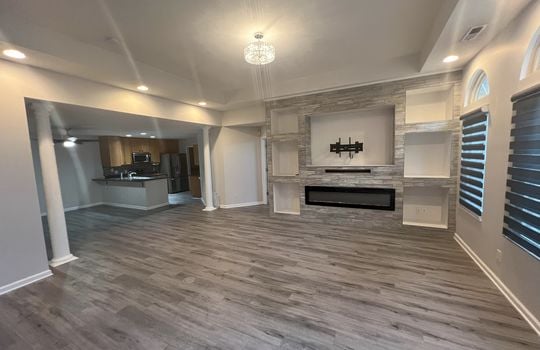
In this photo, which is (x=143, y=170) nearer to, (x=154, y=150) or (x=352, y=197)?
(x=154, y=150)

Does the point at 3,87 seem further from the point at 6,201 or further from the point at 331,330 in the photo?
the point at 331,330

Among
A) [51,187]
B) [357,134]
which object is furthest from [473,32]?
[51,187]

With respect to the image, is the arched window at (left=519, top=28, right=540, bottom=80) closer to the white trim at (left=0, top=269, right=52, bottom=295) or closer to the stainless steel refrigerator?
the white trim at (left=0, top=269, right=52, bottom=295)

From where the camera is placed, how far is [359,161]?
475 cm

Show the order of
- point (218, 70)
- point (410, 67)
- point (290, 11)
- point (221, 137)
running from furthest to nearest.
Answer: point (221, 137), point (218, 70), point (410, 67), point (290, 11)

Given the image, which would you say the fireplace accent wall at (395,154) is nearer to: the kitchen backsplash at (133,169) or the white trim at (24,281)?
the white trim at (24,281)

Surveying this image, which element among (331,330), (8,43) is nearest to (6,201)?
(8,43)

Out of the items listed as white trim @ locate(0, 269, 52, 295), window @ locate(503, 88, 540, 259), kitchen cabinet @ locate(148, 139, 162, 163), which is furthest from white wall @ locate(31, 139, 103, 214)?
window @ locate(503, 88, 540, 259)

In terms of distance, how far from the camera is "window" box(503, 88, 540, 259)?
6.03ft

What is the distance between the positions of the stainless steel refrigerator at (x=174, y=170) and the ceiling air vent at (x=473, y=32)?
9.72 meters

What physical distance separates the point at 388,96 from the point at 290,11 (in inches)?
104

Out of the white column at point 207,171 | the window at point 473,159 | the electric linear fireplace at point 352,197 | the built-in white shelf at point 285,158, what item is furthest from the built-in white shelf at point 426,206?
the white column at point 207,171

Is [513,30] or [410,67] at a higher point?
[410,67]

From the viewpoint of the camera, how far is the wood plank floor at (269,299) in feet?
6.06
